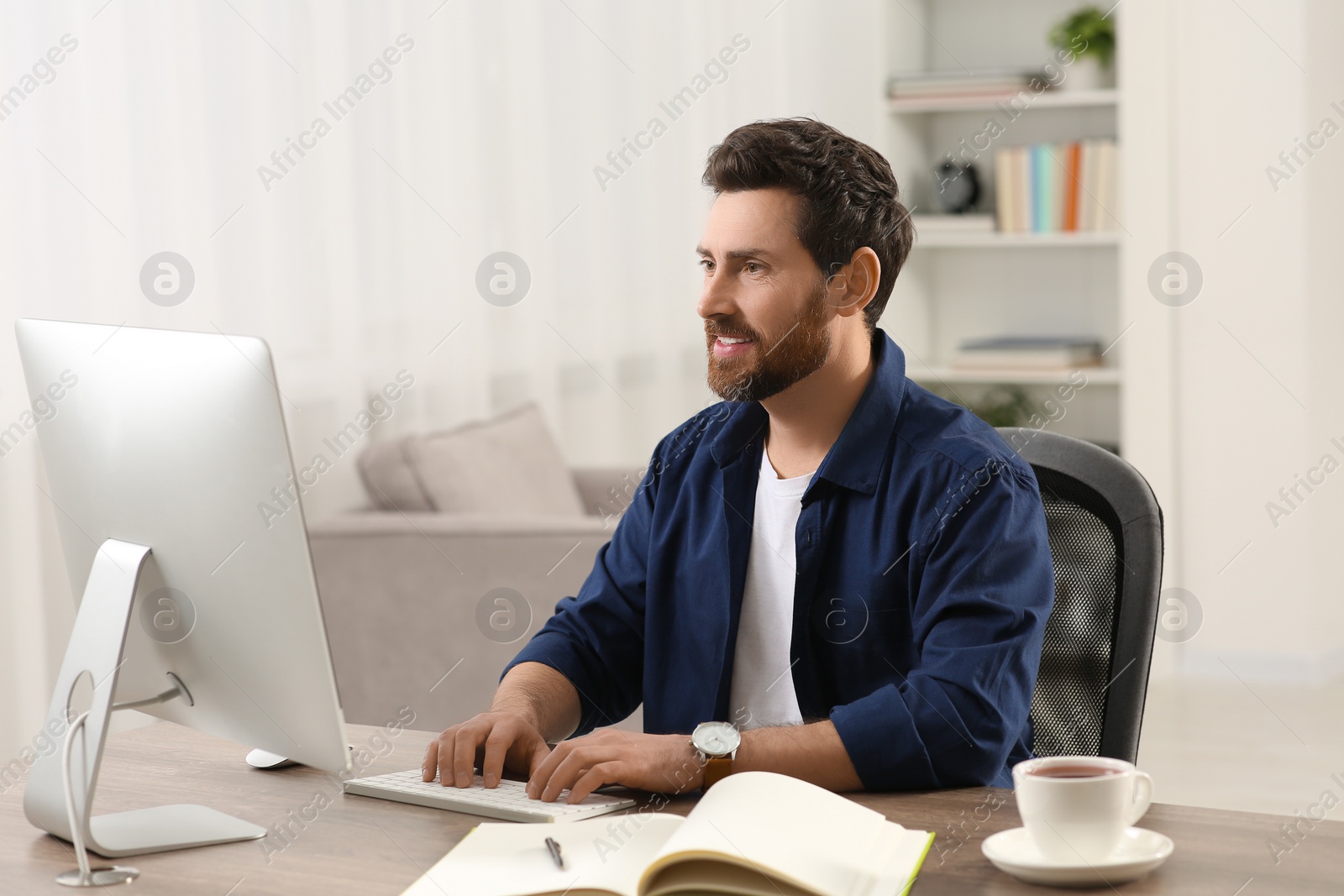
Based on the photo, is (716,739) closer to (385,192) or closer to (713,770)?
(713,770)

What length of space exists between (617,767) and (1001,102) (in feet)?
13.4

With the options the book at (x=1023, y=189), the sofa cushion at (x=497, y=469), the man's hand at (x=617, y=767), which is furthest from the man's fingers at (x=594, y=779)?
the book at (x=1023, y=189)

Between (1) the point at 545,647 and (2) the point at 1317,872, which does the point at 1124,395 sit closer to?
(1) the point at 545,647

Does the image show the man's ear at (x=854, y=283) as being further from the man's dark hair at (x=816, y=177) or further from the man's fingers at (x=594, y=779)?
the man's fingers at (x=594, y=779)

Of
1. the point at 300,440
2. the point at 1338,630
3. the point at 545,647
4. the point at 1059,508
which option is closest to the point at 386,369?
the point at 300,440

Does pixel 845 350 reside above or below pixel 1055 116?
below

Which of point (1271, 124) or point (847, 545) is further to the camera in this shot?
point (1271, 124)

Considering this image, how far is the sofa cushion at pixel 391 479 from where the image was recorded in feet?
9.94

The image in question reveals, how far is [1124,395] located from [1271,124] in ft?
2.89

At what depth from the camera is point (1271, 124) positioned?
3979mm

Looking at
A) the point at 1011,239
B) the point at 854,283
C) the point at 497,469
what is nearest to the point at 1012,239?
the point at 1011,239

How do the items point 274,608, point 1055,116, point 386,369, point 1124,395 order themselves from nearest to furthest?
point 274,608 → point 386,369 → point 1124,395 → point 1055,116

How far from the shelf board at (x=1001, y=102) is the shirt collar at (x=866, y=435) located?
A: 3.34 metres

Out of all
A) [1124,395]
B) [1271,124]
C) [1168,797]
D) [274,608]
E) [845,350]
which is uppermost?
[1271,124]
